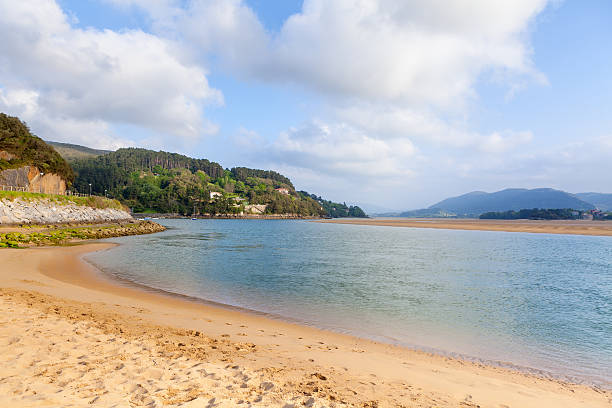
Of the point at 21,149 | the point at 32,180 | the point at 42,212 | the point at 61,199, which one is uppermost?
the point at 21,149

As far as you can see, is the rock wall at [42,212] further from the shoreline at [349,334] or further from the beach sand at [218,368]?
the beach sand at [218,368]

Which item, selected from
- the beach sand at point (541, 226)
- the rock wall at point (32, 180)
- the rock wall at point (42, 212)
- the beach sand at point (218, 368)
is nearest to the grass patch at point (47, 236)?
the rock wall at point (42, 212)

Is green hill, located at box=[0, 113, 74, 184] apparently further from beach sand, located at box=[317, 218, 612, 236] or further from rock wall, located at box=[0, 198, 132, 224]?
beach sand, located at box=[317, 218, 612, 236]

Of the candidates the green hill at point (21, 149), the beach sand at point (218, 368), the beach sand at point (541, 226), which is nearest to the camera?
the beach sand at point (218, 368)

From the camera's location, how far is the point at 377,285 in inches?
738

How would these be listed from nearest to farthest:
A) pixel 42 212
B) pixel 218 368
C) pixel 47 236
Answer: pixel 218 368 < pixel 47 236 < pixel 42 212

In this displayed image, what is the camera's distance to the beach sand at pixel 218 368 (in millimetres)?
5199

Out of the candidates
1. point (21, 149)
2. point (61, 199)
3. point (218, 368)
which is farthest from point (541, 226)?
point (21, 149)

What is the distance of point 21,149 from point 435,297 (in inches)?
3132

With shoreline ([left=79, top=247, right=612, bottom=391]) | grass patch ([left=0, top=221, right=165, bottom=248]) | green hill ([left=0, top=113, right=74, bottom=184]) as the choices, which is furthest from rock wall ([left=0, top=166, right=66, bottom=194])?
shoreline ([left=79, top=247, right=612, bottom=391])

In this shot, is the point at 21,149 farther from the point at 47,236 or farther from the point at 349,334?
the point at 349,334

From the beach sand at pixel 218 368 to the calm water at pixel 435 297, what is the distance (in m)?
1.90

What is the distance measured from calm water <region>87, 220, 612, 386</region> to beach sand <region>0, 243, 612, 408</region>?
190 cm

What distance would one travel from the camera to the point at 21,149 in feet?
208
